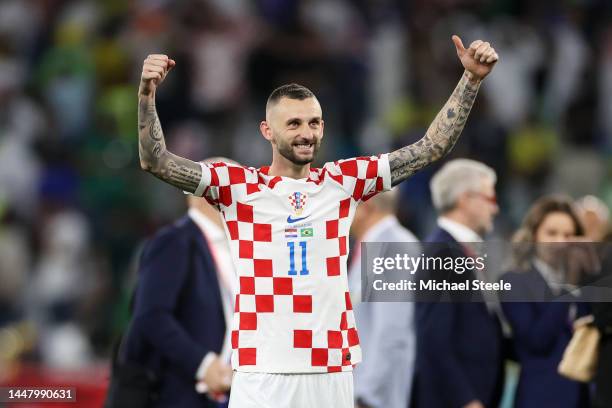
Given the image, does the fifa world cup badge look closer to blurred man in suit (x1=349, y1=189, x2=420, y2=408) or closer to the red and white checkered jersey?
the red and white checkered jersey

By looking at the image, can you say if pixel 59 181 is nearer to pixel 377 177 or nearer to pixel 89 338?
pixel 89 338

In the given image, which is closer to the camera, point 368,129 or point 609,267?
point 609,267

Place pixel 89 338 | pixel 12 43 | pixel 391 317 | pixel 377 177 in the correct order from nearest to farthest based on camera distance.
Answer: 1. pixel 377 177
2. pixel 391 317
3. pixel 89 338
4. pixel 12 43

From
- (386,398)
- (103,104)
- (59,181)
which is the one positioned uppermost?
(103,104)

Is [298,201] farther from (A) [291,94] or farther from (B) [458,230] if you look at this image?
(B) [458,230]

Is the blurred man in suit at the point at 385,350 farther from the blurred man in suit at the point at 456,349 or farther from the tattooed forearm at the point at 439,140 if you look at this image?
the tattooed forearm at the point at 439,140

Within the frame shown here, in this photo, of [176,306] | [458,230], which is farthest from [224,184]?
[458,230]

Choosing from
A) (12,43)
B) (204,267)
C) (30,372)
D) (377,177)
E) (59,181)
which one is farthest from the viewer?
(12,43)

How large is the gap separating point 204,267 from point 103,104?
7559mm

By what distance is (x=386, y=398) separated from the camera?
25.5 ft

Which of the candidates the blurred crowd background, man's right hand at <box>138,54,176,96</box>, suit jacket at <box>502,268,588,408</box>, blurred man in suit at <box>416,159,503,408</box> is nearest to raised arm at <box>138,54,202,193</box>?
man's right hand at <box>138,54,176,96</box>

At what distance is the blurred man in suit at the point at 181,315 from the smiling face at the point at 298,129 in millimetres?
1768

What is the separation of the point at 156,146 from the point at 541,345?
8.83 feet

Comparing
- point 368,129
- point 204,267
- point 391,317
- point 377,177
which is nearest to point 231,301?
point 204,267
